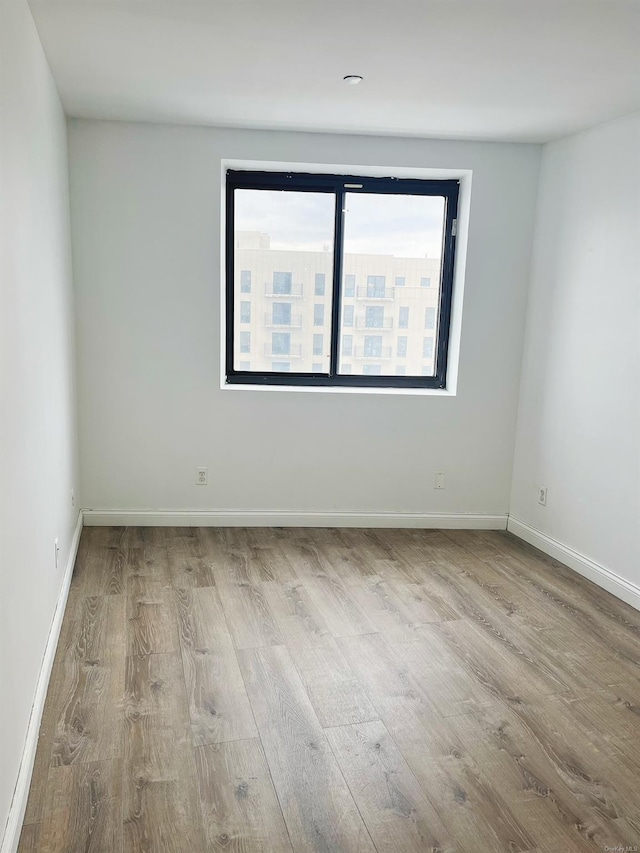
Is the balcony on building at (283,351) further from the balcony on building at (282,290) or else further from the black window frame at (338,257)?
the balcony on building at (282,290)

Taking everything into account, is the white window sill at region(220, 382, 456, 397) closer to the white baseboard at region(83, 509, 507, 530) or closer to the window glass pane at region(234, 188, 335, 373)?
the window glass pane at region(234, 188, 335, 373)

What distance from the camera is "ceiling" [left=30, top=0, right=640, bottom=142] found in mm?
2262

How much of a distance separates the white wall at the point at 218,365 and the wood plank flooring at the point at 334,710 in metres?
0.65

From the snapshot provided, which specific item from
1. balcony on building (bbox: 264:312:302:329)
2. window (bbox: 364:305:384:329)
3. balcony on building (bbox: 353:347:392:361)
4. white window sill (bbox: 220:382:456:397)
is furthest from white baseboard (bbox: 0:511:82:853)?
window (bbox: 364:305:384:329)

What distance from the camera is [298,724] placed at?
2289mm

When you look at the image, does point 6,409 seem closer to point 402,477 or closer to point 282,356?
point 282,356

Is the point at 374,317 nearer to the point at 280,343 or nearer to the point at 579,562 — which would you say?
the point at 280,343

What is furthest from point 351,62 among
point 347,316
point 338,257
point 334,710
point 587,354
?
point 334,710

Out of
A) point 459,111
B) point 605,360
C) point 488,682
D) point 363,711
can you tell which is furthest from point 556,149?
point 363,711

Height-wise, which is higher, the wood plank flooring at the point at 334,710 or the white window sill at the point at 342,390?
the white window sill at the point at 342,390

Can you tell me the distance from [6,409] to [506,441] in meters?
3.35

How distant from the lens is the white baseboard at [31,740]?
168cm

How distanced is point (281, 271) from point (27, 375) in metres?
2.29

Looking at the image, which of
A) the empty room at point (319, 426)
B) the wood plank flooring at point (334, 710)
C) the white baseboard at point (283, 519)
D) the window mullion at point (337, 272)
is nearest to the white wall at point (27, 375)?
the empty room at point (319, 426)
